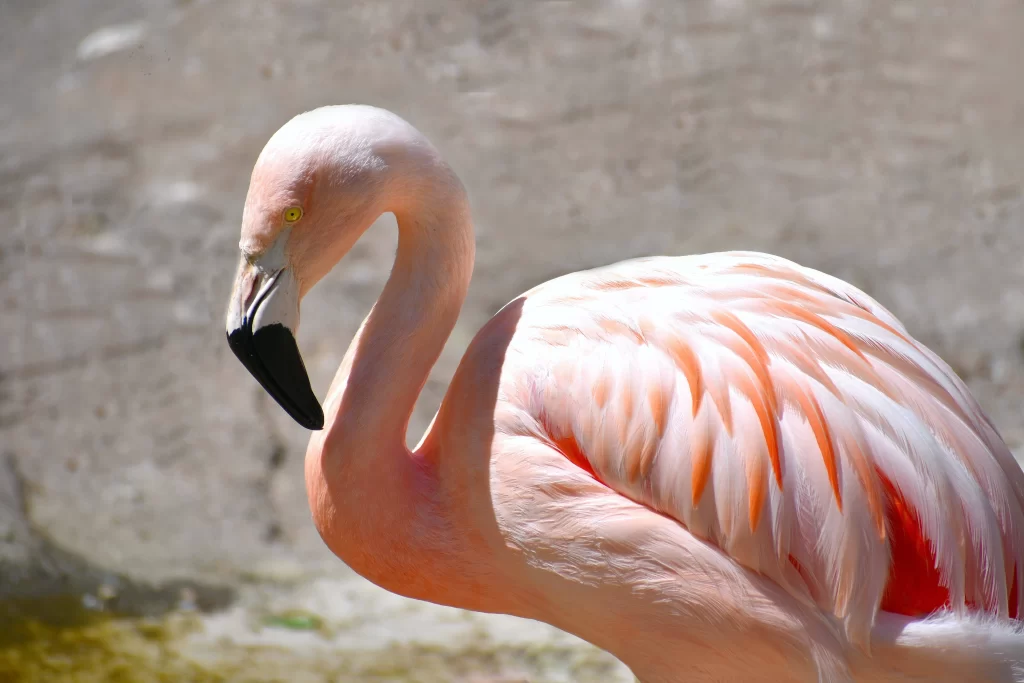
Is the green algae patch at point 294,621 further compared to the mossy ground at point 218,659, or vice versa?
the green algae patch at point 294,621

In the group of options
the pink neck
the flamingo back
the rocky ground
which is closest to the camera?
the flamingo back

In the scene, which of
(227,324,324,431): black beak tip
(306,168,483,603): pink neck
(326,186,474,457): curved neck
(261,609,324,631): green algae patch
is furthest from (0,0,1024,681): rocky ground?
(227,324,324,431): black beak tip

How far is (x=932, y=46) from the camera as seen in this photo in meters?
5.07

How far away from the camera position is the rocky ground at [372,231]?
3291 mm

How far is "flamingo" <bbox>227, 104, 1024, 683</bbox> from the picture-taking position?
180 centimetres

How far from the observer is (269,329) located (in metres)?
1.81

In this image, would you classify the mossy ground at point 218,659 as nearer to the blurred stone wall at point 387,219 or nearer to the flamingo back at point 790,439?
the blurred stone wall at point 387,219

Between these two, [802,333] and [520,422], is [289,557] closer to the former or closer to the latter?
[520,422]

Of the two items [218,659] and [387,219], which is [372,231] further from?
[218,659]

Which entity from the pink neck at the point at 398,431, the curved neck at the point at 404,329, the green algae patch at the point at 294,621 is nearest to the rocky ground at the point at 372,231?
the green algae patch at the point at 294,621

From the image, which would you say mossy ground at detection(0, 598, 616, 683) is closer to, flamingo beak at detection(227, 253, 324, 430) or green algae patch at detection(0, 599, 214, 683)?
green algae patch at detection(0, 599, 214, 683)

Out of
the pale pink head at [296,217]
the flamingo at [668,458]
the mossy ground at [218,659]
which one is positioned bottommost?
the mossy ground at [218,659]

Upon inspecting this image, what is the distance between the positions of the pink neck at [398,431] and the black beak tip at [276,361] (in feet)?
0.64

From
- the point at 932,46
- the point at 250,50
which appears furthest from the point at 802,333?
the point at 250,50
